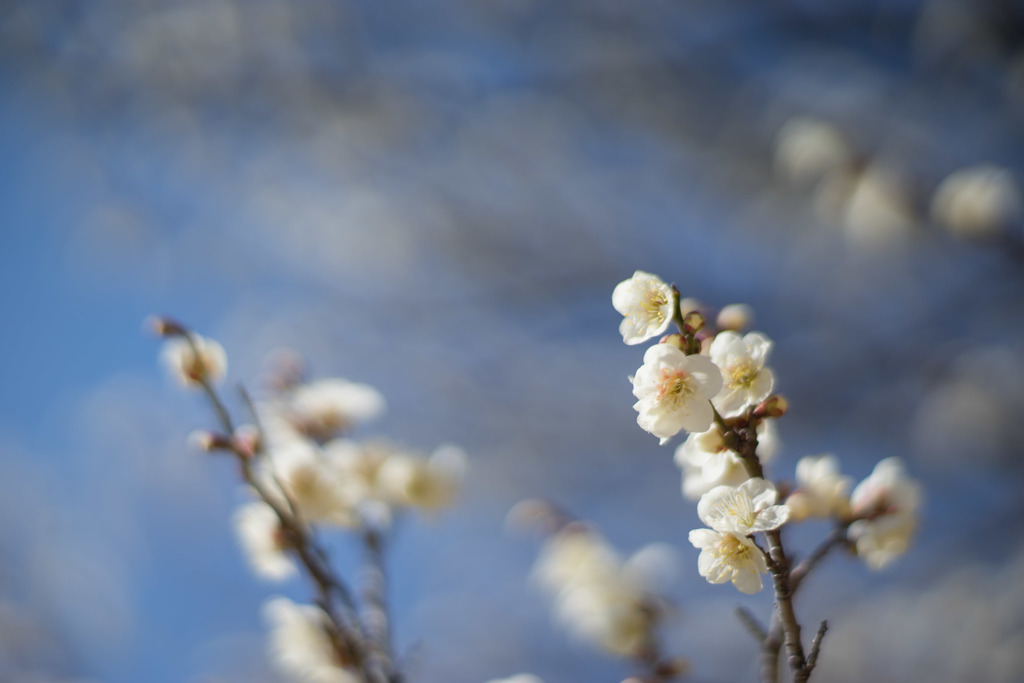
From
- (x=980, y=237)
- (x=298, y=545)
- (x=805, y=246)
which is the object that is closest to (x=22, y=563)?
(x=298, y=545)

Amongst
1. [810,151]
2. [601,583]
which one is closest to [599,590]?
[601,583]

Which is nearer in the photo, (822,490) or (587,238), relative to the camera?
(822,490)

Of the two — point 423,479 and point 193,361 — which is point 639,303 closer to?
point 193,361

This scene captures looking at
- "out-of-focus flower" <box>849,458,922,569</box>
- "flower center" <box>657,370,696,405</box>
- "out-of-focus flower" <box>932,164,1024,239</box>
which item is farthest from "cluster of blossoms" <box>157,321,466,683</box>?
"out-of-focus flower" <box>932,164,1024,239</box>

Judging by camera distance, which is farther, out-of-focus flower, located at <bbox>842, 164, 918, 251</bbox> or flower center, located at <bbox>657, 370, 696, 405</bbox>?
out-of-focus flower, located at <bbox>842, 164, 918, 251</bbox>

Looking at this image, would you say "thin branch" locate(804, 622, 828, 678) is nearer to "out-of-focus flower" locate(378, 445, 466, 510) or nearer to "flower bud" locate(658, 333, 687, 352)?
"flower bud" locate(658, 333, 687, 352)
